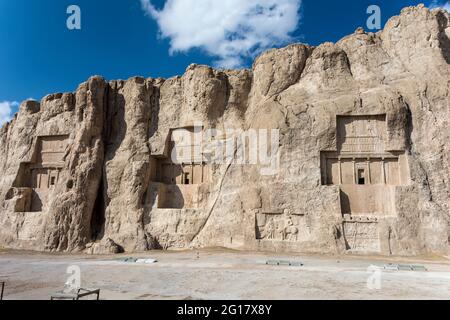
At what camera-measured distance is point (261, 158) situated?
79.5 ft

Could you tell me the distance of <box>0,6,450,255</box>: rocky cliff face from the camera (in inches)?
864

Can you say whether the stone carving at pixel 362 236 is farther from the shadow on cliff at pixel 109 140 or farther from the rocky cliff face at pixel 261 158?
the shadow on cliff at pixel 109 140

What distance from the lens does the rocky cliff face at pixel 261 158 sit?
864 inches

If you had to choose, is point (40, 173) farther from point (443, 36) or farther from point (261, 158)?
point (443, 36)

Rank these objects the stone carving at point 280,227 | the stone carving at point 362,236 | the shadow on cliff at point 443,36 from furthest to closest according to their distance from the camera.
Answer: the shadow on cliff at point 443,36 < the stone carving at point 280,227 < the stone carving at point 362,236

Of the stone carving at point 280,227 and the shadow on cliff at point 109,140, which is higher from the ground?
the shadow on cliff at point 109,140

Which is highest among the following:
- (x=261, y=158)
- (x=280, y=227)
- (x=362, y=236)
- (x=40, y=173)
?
(x=261, y=158)

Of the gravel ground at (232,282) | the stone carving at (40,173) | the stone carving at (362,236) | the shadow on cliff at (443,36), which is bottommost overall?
the gravel ground at (232,282)

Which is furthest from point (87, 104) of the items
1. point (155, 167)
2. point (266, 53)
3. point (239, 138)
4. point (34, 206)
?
point (266, 53)

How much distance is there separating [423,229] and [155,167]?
19116mm

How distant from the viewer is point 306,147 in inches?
934

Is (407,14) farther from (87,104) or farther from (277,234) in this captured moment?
(87,104)

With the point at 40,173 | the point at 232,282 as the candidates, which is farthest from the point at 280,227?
the point at 40,173

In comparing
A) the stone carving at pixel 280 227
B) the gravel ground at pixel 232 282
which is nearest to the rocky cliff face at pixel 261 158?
the stone carving at pixel 280 227
